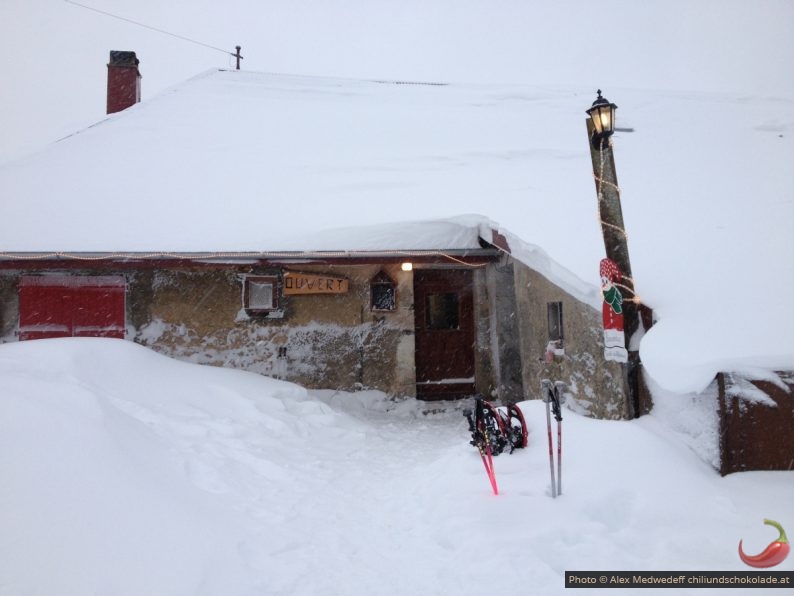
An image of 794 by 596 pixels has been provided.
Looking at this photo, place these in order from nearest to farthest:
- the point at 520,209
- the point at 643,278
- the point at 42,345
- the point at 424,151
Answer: the point at 643,278
the point at 42,345
the point at 520,209
the point at 424,151

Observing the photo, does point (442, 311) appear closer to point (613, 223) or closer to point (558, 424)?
point (613, 223)

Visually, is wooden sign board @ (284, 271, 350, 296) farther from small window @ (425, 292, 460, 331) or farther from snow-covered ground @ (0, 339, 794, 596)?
snow-covered ground @ (0, 339, 794, 596)

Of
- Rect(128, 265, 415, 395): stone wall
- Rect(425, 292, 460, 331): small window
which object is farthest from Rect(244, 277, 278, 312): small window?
Rect(425, 292, 460, 331): small window

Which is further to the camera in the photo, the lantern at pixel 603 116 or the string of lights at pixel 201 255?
the string of lights at pixel 201 255

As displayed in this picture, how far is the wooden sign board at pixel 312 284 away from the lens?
778cm

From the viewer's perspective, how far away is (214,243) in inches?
282

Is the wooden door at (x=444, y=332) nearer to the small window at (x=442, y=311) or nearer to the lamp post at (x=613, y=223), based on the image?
the small window at (x=442, y=311)

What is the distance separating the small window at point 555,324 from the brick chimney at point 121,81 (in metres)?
12.4

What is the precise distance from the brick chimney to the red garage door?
7.14 m

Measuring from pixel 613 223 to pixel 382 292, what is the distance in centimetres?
447

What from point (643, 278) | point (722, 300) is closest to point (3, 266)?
point (643, 278)

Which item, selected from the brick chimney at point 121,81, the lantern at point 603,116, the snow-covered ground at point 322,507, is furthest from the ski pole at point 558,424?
the brick chimney at point 121,81

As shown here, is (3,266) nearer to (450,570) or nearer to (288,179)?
(288,179)

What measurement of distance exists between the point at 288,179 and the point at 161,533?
7722 millimetres
